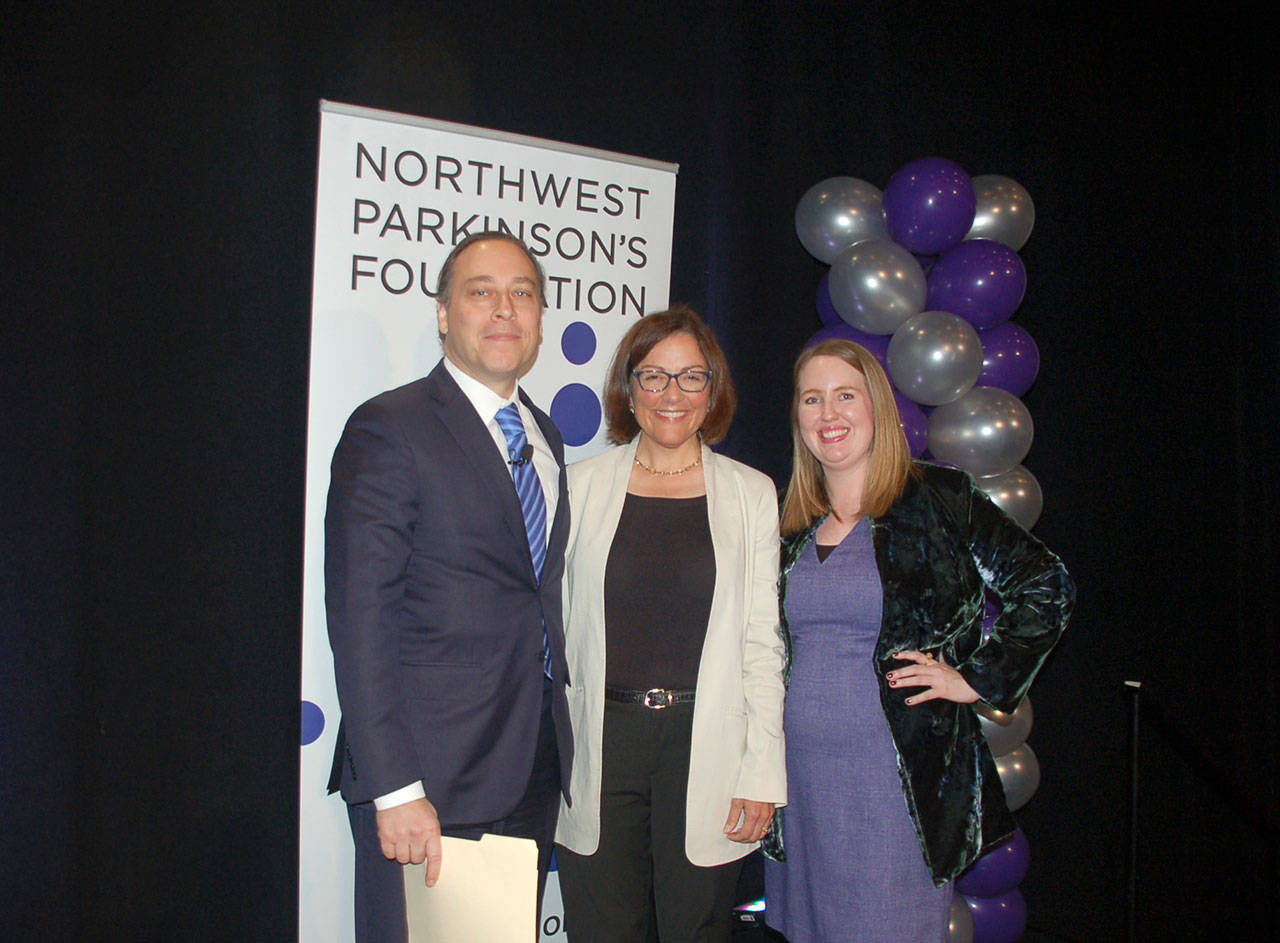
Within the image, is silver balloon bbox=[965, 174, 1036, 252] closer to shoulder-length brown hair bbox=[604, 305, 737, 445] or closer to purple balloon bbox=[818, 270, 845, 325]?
purple balloon bbox=[818, 270, 845, 325]

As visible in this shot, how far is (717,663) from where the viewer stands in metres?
1.82

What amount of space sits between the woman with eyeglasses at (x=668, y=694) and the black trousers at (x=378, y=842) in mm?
61

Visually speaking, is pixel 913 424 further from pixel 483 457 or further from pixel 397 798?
pixel 397 798

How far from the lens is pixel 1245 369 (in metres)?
3.82

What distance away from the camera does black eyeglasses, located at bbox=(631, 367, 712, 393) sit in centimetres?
196

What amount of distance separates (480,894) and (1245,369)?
156 inches

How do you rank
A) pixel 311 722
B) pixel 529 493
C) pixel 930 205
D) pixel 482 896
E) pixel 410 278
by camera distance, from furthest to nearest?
pixel 930 205, pixel 410 278, pixel 311 722, pixel 529 493, pixel 482 896

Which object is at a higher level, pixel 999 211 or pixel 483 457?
pixel 999 211

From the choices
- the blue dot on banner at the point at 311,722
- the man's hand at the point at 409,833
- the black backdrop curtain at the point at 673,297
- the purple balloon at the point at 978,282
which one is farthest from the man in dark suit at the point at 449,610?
the purple balloon at the point at 978,282

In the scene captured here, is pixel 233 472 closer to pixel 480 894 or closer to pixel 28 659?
pixel 28 659

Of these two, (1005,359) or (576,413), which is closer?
(576,413)

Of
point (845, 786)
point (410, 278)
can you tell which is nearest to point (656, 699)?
point (845, 786)

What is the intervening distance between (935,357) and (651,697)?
1332mm

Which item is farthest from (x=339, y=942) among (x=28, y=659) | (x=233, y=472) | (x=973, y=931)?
(x=973, y=931)
